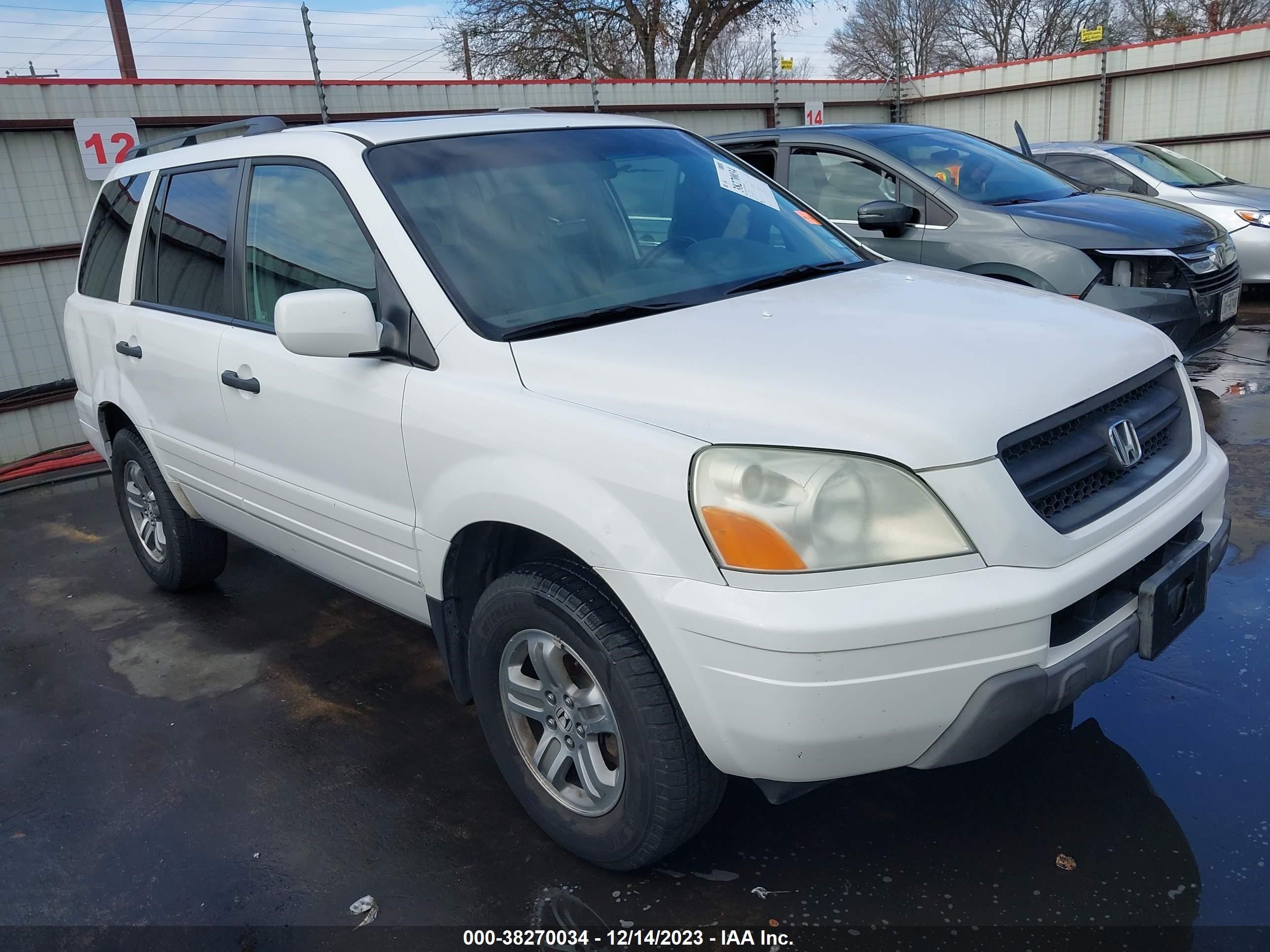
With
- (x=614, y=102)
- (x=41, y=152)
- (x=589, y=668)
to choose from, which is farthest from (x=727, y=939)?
(x=614, y=102)

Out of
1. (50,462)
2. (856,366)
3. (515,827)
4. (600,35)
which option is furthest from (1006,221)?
(600,35)

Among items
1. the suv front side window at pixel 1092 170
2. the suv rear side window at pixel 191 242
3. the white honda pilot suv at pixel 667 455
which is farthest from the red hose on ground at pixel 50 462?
the suv front side window at pixel 1092 170

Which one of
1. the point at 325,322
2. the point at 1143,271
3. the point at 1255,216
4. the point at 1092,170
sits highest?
the point at 325,322

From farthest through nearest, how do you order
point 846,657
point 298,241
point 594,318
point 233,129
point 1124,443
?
point 233,129
point 298,241
point 594,318
point 1124,443
point 846,657

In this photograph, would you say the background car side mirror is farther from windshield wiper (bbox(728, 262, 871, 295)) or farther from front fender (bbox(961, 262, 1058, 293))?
windshield wiper (bbox(728, 262, 871, 295))

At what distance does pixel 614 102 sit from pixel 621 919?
1176 cm

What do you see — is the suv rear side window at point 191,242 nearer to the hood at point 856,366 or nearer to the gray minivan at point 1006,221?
the hood at point 856,366

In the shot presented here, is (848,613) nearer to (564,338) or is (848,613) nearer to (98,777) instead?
(564,338)

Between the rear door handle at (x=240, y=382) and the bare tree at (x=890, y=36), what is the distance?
47.2m

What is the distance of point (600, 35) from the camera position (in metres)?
28.8

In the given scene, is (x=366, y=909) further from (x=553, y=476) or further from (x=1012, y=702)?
(x=1012, y=702)

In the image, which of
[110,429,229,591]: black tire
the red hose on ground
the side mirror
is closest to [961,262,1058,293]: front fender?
the side mirror

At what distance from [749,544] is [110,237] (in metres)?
3.76

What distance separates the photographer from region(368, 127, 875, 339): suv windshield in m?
2.75
